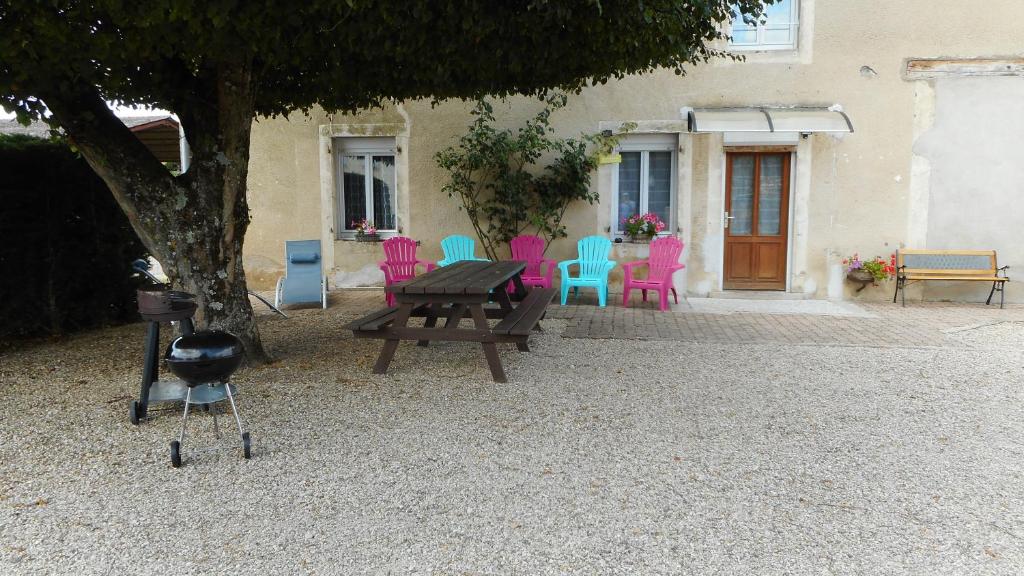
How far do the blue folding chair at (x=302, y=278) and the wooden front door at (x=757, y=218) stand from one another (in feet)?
17.1

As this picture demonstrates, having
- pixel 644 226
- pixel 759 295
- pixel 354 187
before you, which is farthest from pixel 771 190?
pixel 354 187

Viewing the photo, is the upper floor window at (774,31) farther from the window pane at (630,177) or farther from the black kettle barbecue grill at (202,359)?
the black kettle barbecue grill at (202,359)

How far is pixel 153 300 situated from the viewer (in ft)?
11.6

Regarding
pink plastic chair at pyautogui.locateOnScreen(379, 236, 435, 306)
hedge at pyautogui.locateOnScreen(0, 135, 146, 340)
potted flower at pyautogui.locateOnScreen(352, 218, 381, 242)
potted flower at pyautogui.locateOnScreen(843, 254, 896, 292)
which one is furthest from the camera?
potted flower at pyautogui.locateOnScreen(352, 218, 381, 242)

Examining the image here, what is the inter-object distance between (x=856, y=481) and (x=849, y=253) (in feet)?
21.0

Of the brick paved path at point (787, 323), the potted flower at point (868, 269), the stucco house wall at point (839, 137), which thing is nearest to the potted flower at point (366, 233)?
the stucco house wall at point (839, 137)

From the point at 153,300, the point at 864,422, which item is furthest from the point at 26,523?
the point at 864,422

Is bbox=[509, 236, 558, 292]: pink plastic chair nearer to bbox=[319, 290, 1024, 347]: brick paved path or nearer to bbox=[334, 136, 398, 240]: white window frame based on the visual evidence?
bbox=[319, 290, 1024, 347]: brick paved path

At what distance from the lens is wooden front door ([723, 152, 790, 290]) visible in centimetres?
899

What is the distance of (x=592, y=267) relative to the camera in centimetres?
848

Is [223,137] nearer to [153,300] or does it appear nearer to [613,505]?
[153,300]

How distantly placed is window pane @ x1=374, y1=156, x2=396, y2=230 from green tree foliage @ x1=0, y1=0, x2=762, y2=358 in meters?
3.86

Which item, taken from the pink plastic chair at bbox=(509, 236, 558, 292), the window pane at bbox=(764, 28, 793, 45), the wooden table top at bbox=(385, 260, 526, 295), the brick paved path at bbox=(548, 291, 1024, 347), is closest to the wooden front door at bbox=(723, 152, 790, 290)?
the brick paved path at bbox=(548, 291, 1024, 347)

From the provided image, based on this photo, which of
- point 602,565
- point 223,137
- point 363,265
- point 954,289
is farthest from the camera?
point 363,265
